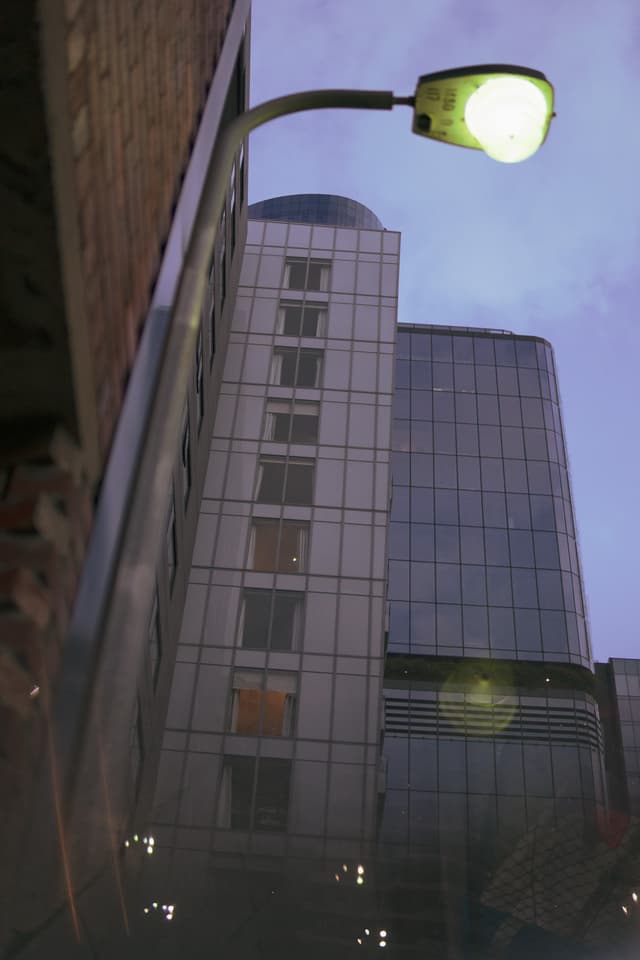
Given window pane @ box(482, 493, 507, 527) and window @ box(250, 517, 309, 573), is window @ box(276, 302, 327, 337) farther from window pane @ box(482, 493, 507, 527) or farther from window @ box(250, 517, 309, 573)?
window pane @ box(482, 493, 507, 527)

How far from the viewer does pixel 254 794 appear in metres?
27.7

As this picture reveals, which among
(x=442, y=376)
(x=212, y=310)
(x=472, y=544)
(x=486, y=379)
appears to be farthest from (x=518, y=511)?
(x=212, y=310)

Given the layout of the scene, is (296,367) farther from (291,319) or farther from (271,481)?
(271,481)

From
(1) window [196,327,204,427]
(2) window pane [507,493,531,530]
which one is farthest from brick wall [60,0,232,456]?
(2) window pane [507,493,531,530]

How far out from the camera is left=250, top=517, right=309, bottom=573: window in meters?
31.7

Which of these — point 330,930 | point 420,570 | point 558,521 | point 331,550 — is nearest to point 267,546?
point 331,550

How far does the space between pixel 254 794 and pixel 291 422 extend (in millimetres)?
14865

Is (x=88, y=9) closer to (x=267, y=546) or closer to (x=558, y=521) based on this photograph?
(x=267, y=546)

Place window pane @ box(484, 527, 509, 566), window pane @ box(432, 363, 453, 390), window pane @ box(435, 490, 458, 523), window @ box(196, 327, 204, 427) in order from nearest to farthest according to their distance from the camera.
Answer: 1. window @ box(196, 327, 204, 427)
2. window pane @ box(484, 527, 509, 566)
3. window pane @ box(435, 490, 458, 523)
4. window pane @ box(432, 363, 453, 390)

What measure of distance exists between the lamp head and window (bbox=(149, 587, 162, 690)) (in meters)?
18.0

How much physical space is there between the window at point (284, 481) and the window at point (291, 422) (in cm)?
116

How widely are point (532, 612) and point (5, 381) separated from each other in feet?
167

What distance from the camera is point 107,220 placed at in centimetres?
368

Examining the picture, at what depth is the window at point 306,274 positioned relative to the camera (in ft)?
128
